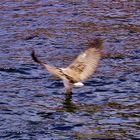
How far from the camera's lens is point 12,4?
19953 mm

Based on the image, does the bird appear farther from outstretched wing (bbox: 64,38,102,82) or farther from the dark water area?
the dark water area

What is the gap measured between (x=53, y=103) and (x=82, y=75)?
0.70 meters

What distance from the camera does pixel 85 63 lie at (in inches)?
456

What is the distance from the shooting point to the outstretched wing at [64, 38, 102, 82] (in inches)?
452

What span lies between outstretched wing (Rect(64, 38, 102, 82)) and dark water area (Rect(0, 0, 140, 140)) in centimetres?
48

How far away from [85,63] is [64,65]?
2398 mm

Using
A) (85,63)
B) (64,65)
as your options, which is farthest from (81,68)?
(64,65)

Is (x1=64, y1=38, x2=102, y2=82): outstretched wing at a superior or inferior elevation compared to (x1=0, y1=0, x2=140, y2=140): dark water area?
superior

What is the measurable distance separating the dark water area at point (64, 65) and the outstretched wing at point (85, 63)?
0.48 meters

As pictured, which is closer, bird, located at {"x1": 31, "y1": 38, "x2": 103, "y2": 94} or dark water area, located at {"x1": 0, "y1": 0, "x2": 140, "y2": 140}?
dark water area, located at {"x1": 0, "y1": 0, "x2": 140, "y2": 140}

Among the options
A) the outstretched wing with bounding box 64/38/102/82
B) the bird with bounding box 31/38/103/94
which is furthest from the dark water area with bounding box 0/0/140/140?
the outstretched wing with bounding box 64/38/102/82

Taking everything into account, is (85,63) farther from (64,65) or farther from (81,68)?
(64,65)

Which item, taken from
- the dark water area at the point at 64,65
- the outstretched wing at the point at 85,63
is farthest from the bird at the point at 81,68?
the dark water area at the point at 64,65

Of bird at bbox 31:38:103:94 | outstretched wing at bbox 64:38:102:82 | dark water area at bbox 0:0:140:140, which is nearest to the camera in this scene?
dark water area at bbox 0:0:140:140
